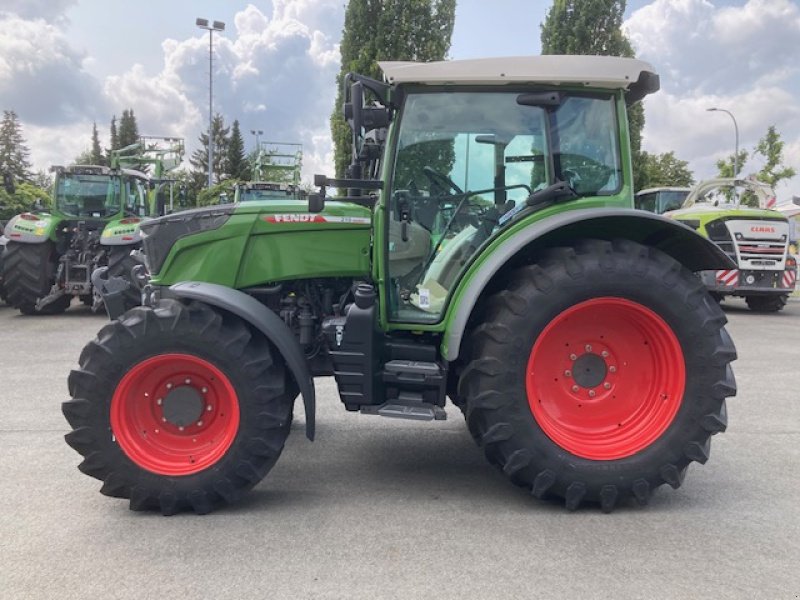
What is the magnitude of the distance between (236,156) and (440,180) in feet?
196

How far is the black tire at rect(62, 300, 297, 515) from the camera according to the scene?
3.38m

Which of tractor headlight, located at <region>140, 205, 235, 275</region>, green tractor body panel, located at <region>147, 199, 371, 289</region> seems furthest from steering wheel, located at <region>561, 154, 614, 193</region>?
tractor headlight, located at <region>140, 205, 235, 275</region>

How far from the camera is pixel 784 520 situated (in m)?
3.42

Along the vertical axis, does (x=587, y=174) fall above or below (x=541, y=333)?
above

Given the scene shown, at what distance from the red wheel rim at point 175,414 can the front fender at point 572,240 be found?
1251 mm

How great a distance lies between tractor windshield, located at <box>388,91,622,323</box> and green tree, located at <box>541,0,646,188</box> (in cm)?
1520

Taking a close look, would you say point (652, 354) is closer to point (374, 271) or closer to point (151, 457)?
point (374, 271)

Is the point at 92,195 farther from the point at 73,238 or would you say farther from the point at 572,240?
the point at 572,240

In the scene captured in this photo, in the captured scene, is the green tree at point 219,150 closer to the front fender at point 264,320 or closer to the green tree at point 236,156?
the green tree at point 236,156

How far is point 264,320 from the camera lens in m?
3.51

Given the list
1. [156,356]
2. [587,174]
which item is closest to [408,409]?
[156,356]

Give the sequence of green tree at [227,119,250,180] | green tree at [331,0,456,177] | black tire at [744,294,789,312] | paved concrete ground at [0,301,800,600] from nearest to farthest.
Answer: paved concrete ground at [0,301,800,600] < black tire at [744,294,789,312] < green tree at [331,0,456,177] < green tree at [227,119,250,180]

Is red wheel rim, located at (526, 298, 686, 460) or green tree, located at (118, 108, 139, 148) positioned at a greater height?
green tree, located at (118, 108, 139, 148)

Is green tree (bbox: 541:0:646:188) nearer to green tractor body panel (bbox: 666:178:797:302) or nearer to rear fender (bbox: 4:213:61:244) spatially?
green tractor body panel (bbox: 666:178:797:302)
